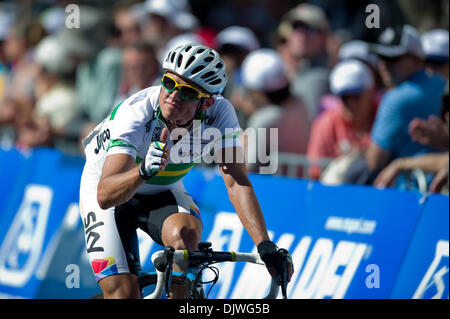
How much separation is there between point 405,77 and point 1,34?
28.0ft

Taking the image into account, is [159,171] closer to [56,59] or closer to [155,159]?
[155,159]

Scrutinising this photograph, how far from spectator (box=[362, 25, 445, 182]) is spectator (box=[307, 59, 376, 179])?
2.00 feet

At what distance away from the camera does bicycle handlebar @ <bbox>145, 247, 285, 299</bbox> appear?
447 centimetres

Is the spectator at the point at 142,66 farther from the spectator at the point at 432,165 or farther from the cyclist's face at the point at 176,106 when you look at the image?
the cyclist's face at the point at 176,106

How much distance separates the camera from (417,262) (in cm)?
623

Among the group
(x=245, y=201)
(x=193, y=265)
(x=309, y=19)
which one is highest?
(x=309, y=19)

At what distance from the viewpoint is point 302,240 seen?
6.91 metres

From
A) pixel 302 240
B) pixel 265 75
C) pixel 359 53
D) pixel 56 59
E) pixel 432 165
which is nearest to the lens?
pixel 432 165

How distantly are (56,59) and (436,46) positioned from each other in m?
5.40

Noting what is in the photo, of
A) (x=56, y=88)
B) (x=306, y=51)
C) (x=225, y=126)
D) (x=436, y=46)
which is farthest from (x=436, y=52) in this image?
(x=56, y=88)

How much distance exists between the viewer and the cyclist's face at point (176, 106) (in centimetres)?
481

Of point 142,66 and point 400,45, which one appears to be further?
point 142,66
